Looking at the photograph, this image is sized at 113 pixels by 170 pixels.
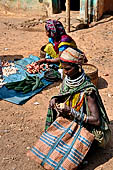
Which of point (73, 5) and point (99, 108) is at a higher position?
point (73, 5)

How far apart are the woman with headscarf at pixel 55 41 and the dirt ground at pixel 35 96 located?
742 millimetres

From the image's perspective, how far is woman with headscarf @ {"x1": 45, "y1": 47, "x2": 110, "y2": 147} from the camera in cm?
325

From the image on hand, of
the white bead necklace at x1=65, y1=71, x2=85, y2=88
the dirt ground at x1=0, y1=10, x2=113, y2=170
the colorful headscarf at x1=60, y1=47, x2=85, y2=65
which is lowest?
the dirt ground at x1=0, y1=10, x2=113, y2=170

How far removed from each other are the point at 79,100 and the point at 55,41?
2.85 metres

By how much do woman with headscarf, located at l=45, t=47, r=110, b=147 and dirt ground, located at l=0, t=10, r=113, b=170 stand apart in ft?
1.78

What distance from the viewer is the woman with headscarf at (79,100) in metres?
3.25

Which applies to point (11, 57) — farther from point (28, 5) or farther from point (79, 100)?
point (28, 5)

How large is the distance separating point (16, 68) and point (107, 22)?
4.36 m

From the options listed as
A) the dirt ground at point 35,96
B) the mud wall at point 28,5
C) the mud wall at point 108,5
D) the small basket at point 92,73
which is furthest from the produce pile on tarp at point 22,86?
the mud wall at point 28,5

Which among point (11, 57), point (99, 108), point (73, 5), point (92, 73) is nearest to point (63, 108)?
point (99, 108)

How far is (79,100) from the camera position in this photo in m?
3.41

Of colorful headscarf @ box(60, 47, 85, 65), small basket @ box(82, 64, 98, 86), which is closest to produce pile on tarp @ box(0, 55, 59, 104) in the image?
small basket @ box(82, 64, 98, 86)

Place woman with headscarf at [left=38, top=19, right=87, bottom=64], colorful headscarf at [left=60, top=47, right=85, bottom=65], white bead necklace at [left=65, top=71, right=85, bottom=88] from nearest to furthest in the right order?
colorful headscarf at [left=60, top=47, right=85, bottom=65]
white bead necklace at [left=65, top=71, right=85, bottom=88]
woman with headscarf at [left=38, top=19, right=87, bottom=64]

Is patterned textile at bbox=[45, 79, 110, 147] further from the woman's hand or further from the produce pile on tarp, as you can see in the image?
the produce pile on tarp
